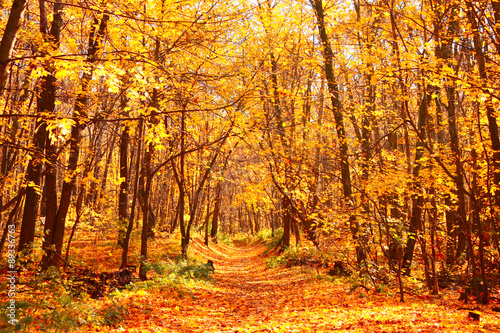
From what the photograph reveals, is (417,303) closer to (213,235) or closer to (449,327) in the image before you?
(449,327)

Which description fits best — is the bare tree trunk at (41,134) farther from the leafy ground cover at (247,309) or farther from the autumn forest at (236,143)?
the leafy ground cover at (247,309)

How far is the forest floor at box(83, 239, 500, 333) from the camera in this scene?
5170 millimetres

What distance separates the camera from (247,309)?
7.65 meters

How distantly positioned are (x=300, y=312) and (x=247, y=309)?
149cm

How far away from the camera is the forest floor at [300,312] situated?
17.0 feet

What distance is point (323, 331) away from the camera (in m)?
5.03

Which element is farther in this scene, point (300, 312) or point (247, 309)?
point (247, 309)

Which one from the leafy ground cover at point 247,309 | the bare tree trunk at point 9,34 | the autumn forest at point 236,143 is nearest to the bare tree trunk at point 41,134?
the autumn forest at point 236,143

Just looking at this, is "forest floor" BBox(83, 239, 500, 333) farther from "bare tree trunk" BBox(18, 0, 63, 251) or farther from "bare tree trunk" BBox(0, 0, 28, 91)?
"bare tree trunk" BBox(0, 0, 28, 91)

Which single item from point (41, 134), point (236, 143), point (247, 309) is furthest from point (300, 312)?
point (41, 134)

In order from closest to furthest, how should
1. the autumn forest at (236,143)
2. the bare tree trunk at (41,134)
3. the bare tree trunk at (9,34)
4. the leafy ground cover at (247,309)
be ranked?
the bare tree trunk at (9,34) < the leafy ground cover at (247,309) < the autumn forest at (236,143) < the bare tree trunk at (41,134)

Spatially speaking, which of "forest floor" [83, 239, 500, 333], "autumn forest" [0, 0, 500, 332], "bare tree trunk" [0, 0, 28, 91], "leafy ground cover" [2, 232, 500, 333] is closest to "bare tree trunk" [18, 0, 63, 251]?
"autumn forest" [0, 0, 500, 332]

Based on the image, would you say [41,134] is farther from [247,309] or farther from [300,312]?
[300,312]

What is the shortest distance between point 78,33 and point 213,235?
20776mm
